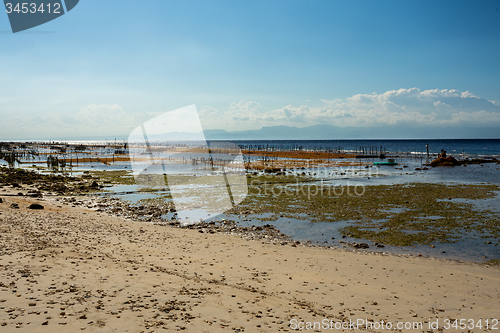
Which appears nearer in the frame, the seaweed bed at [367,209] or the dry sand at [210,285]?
the dry sand at [210,285]

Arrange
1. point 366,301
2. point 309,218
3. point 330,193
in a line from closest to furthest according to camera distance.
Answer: point 366,301
point 309,218
point 330,193

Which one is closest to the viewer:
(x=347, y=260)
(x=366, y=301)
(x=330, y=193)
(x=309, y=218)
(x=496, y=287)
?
(x=366, y=301)

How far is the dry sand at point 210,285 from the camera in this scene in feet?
18.9

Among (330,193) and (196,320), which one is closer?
(196,320)

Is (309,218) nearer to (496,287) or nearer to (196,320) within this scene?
(496,287)

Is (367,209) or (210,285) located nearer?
(210,285)

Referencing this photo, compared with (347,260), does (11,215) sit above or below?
above

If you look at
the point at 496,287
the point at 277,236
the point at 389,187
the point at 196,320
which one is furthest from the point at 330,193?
the point at 196,320

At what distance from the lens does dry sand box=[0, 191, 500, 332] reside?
18.9 ft

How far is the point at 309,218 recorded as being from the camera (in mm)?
17484

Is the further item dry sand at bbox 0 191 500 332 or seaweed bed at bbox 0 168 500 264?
seaweed bed at bbox 0 168 500 264

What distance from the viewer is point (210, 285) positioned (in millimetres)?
7672

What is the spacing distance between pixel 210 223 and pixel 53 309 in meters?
10.8

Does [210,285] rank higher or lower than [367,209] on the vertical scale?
higher
